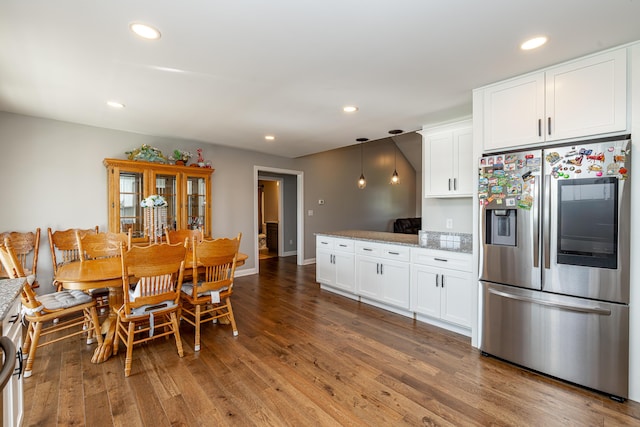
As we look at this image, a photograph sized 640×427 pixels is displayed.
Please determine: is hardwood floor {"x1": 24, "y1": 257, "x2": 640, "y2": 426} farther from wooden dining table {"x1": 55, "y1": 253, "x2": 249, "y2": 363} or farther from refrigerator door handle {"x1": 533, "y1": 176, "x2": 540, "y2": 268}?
refrigerator door handle {"x1": 533, "y1": 176, "x2": 540, "y2": 268}

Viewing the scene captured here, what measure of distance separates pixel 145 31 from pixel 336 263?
338cm

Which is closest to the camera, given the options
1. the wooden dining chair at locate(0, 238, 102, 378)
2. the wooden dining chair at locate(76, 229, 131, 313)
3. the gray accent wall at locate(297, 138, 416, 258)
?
the wooden dining chair at locate(0, 238, 102, 378)

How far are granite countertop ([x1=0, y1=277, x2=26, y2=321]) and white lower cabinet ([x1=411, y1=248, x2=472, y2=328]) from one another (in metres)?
3.15

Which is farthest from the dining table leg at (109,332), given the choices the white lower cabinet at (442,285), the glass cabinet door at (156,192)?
the white lower cabinet at (442,285)

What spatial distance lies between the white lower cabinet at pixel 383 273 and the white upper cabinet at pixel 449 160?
97 centimetres

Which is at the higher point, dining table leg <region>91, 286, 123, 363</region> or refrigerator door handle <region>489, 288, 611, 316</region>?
refrigerator door handle <region>489, 288, 611, 316</region>

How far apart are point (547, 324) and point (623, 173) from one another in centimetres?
118

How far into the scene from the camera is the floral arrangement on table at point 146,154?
4137 mm

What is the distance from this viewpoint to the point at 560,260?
86.5 inches

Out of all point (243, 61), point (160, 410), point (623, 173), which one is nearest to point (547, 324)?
point (623, 173)

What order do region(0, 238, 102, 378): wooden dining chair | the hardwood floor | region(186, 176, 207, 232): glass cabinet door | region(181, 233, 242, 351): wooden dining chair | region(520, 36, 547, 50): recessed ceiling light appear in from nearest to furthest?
the hardwood floor < region(520, 36, 547, 50): recessed ceiling light < region(0, 238, 102, 378): wooden dining chair < region(181, 233, 242, 351): wooden dining chair < region(186, 176, 207, 232): glass cabinet door

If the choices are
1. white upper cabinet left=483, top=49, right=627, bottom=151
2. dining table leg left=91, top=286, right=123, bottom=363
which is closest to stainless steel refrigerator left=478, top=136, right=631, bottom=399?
white upper cabinet left=483, top=49, right=627, bottom=151

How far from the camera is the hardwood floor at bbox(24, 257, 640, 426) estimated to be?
183 centimetres

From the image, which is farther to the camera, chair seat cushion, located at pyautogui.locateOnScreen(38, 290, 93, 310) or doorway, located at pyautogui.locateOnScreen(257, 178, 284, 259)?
doorway, located at pyautogui.locateOnScreen(257, 178, 284, 259)
